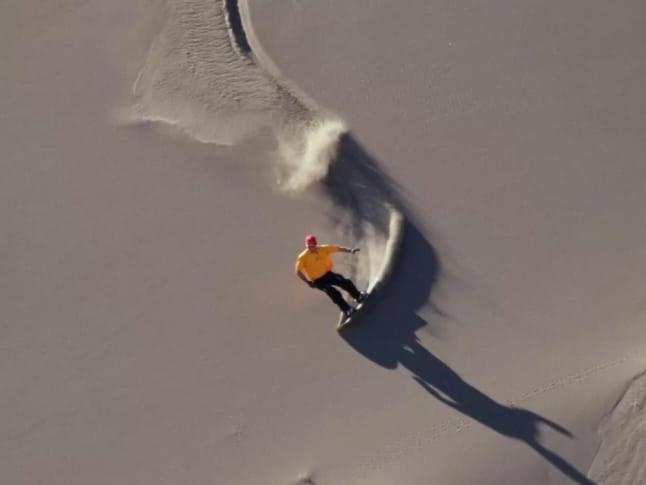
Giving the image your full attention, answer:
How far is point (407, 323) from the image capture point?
10.1 metres

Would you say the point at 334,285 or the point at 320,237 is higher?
the point at 320,237

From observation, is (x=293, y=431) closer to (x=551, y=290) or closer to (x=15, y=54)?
(x=551, y=290)

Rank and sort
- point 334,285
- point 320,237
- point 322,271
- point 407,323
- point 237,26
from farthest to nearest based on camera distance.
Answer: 1. point 237,26
2. point 320,237
3. point 407,323
4. point 334,285
5. point 322,271

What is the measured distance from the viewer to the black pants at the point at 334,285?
975 centimetres

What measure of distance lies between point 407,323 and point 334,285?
2.92 ft

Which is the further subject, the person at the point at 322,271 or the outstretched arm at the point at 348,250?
the outstretched arm at the point at 348,250

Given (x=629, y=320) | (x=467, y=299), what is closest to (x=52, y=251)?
(x=467, y=299)

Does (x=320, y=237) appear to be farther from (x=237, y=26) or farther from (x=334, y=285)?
(x=237, y=26)

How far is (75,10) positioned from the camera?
11.8 meters

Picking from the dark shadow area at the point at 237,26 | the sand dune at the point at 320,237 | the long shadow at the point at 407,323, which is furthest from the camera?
the dark shadow area at the point at 237,26

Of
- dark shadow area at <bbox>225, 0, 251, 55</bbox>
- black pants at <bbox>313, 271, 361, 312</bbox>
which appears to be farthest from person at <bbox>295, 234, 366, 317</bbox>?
dark shadow area at <bbox>225, 0, 251, 55</bbox>

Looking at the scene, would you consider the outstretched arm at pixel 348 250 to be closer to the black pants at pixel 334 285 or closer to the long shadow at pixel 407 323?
the black pants at pixel 334 285

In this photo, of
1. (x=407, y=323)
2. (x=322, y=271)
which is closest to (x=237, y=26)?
(x=322, y=271)

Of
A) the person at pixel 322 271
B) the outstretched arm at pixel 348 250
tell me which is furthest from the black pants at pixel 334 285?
the outstretched arm at pixel 348 250
